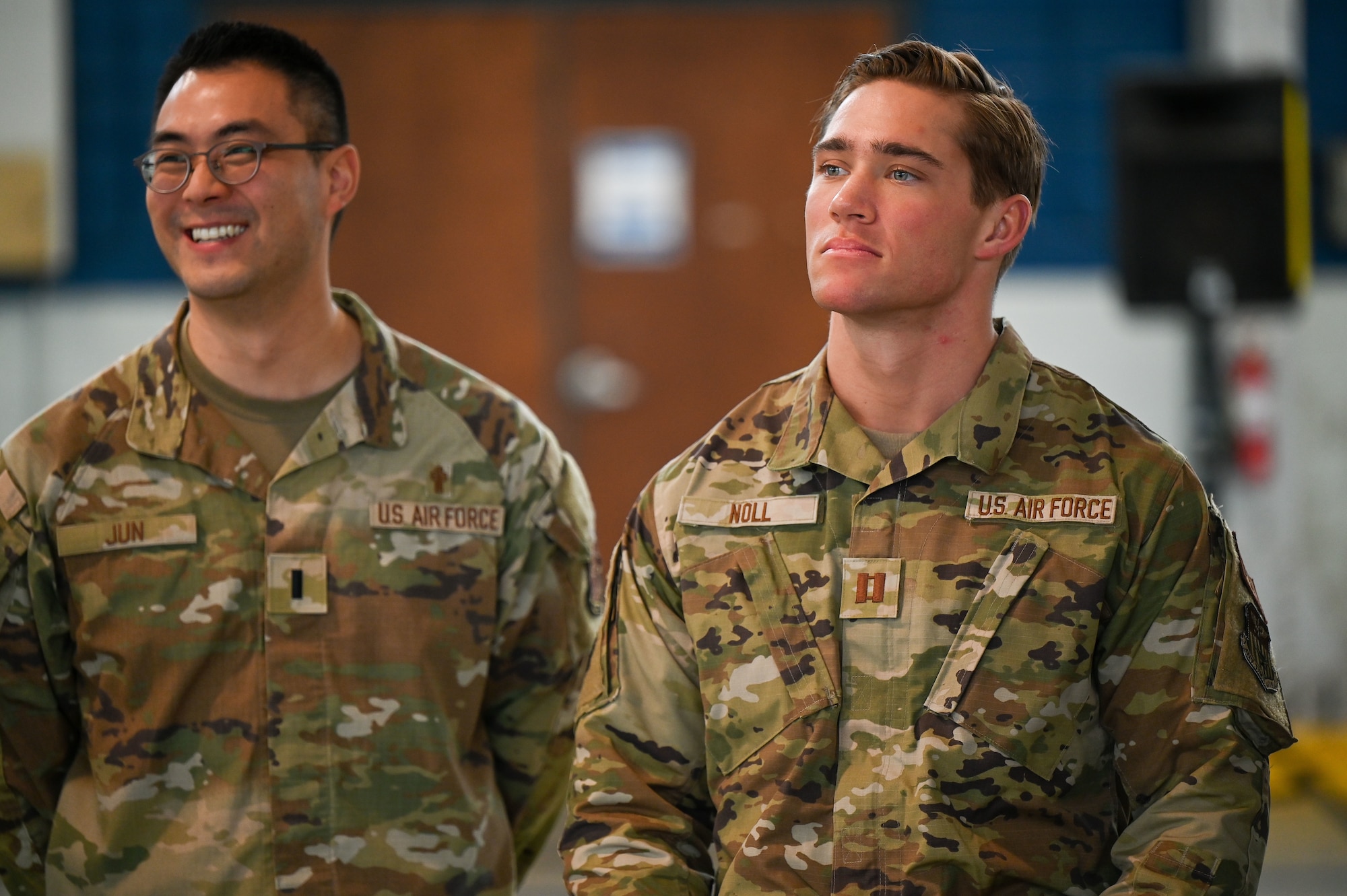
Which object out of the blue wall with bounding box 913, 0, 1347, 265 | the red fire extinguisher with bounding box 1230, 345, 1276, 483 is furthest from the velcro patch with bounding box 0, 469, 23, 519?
the red fire extinguisher with bounding box 1230, 345, 1276, 483

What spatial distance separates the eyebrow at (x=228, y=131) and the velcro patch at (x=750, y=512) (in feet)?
2.67

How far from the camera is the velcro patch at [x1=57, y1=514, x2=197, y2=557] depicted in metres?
1.95

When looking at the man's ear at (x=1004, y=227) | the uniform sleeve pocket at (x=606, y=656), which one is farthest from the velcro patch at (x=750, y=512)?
the man's ear at (x=1004, y=227)

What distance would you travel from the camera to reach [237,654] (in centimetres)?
196

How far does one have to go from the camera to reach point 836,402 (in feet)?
5.63

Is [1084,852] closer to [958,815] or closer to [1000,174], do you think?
[958,815]

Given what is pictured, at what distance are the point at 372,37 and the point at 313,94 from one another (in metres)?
3.20

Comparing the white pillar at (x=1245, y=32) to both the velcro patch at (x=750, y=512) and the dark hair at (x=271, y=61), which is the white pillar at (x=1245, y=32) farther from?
the velcro patch at (x=750, y=512)

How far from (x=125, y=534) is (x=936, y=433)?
3.51 feet

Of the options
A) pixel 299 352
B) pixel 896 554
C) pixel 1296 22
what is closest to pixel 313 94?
pixel 299 352

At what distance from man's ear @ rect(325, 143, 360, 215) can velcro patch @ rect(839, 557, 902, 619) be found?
957 millimetres

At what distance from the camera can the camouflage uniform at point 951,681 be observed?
156 cm

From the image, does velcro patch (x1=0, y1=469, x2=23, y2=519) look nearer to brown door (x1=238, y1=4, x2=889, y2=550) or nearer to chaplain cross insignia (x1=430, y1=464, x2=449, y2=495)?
chaplain cross insignia (x1=430, y1=464, x2=449, y2=495)

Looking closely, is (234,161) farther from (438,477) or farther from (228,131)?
(438,477)
